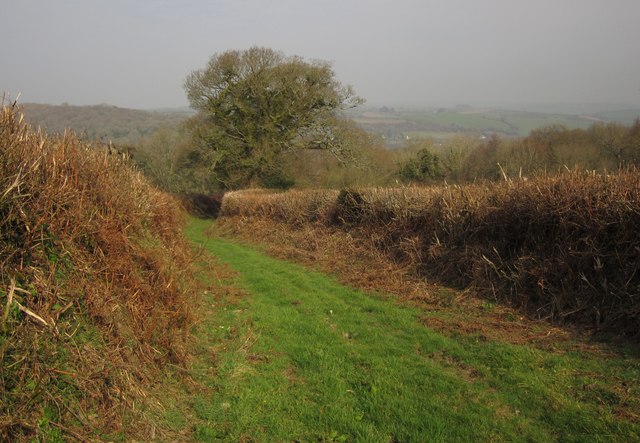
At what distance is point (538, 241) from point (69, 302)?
25.8ft

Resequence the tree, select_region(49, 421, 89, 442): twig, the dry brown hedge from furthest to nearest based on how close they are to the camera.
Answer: the tree, the dry brown hedge, select_region(49, 421, 89, 442): twig

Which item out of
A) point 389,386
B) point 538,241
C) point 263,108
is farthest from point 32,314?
point 263,108

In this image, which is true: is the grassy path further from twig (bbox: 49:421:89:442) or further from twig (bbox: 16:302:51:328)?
twig (bbox: 16:302:51:328)

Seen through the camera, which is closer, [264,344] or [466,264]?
[264,344]

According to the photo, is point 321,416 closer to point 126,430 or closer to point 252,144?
point 126,430

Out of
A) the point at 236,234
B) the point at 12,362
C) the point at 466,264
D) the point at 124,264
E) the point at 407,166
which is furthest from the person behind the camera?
the point at 407,166

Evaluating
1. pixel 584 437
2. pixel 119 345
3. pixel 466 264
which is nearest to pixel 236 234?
pixel 466 264

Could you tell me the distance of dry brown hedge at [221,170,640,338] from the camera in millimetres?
6805

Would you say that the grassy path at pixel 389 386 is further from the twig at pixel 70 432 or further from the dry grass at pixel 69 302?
the twig at pixel 70 432

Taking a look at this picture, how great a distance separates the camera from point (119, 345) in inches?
184

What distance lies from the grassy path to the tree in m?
23.2

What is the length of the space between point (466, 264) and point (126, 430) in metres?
Answer: 7.40

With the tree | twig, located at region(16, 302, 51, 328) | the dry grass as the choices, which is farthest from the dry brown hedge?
the tree

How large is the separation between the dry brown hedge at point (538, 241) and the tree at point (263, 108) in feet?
59.7
